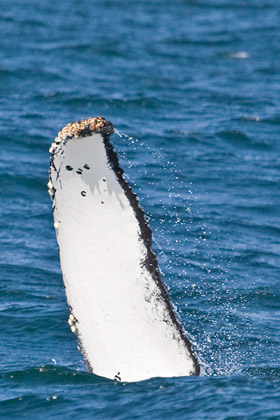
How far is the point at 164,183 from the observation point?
1945cm

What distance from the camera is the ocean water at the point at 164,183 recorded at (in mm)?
11078

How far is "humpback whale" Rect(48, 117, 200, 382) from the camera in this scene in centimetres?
948

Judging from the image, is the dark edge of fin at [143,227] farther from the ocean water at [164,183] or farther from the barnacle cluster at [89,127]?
the ocean water at [164,183]

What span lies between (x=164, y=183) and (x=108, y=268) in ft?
31.3

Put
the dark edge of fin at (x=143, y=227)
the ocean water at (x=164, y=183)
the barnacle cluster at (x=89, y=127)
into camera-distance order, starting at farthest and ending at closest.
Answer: the ocean water at (x=164, y=183)
the dark edge of fin at (x=143, y=227)
the barnacle cluster at (x=89, y=127)

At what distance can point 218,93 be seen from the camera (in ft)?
89.9

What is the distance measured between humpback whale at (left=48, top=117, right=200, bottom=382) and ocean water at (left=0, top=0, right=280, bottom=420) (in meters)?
0.44

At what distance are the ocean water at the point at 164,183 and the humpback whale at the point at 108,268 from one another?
0.44 metres

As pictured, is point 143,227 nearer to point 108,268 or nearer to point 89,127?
point 108,268

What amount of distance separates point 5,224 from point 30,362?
19.8 ft

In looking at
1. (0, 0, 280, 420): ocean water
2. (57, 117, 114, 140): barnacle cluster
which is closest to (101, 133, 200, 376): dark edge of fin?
(57, 117, 114, 140): barnacle cluster

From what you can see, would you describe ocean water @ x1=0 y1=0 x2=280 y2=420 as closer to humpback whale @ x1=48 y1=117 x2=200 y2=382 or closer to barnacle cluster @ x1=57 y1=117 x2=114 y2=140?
humpback whale @ x1=48 y1=117 x2=200 y2=382

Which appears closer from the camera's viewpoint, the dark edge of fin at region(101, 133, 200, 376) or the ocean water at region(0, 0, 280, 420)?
the dark edge of fin at region(101, 133, 200, 376)

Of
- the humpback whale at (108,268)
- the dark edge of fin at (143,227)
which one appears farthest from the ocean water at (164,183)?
the dark edge of fin at (143,227)
